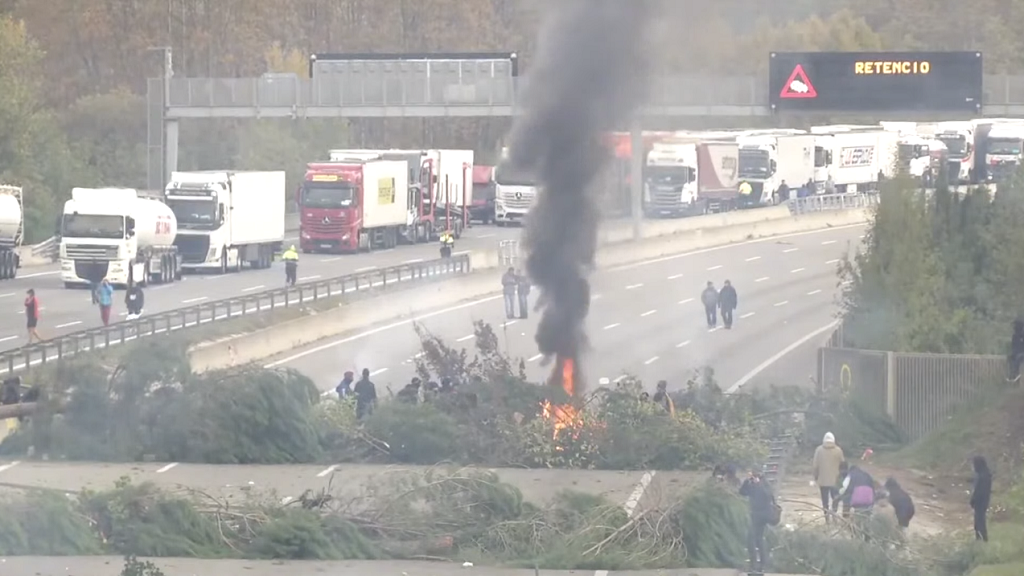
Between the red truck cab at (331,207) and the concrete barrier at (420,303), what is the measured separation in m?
9.82

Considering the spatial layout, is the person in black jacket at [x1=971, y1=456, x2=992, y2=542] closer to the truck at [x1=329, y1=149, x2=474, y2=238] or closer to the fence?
the fence

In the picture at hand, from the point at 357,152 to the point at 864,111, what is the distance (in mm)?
21226

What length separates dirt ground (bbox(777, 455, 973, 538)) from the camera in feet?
74.2

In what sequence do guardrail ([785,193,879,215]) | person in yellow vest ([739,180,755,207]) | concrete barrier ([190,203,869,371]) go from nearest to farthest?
1. concrete barrier ([190,203,869,371])
2. guardrail ([785,193,879,215])
3. person in yellow vest ([739,180,755,207])

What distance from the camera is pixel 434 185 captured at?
233 ft

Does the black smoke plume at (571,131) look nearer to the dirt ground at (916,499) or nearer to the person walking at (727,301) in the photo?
the dirt ground at (916,499)

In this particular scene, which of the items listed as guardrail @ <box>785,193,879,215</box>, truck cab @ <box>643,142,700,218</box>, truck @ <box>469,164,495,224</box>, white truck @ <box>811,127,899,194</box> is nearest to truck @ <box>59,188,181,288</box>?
truck cab @ <box>643,142,700,218</box>

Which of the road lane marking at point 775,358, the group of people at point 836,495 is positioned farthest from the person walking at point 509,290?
the group of people at point 836,495

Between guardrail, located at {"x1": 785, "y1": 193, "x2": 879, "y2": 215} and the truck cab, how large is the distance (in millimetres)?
4283

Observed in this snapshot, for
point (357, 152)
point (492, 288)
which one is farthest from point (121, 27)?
point (492, 288)

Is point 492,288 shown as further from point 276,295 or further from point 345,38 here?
point 345,38


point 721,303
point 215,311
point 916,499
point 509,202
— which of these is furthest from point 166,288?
point 916,499

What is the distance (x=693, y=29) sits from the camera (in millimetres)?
32156

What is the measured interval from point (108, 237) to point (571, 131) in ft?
77.3
